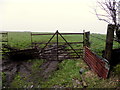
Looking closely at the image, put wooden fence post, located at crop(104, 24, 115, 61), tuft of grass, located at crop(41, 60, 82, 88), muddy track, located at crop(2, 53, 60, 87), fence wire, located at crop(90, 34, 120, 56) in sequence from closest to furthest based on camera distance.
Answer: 1. wooden fence post, located at crop(104, 24, 115, 61)
2. tuft of grass, located at crop(41, 60, 82, 88)
3. muddy track, located at crop(2, 53, 60, 87)
4. fence wire, located at crop(90, 34, 120, 56)

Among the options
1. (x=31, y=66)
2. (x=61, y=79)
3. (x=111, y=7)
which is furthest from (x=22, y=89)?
→ (x=111, y=7)

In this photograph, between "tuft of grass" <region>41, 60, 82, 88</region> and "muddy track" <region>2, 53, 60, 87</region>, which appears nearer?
"tuft of grass" <region>41, 60, 82, 88</region>

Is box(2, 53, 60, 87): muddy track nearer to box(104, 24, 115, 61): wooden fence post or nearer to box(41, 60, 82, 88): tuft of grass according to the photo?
box(41, 60, 82, 88): tuft of grass

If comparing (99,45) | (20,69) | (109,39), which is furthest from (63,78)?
(99,45)

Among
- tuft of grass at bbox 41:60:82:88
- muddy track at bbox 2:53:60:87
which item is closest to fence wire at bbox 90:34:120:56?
tuft of grass at bbox 41:60:82:88

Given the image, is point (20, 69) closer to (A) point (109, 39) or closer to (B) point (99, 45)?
(A) point (109, 39)

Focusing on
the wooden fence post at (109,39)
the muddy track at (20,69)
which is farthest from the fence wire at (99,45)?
the muddy track at (20,69)

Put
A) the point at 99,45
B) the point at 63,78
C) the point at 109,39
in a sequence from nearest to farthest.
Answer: the point at 109,39, the point at 63,78, the point at 99,45

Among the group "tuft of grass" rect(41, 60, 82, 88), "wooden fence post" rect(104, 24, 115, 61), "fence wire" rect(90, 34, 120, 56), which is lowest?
"tuft of grass" rect(41, 60, 82, 88)

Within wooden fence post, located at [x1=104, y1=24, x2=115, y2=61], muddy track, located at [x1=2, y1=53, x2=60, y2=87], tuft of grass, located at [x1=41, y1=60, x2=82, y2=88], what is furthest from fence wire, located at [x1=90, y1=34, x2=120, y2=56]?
muddy track, located at [x1=2, y1=53, x2=60, y2=87]

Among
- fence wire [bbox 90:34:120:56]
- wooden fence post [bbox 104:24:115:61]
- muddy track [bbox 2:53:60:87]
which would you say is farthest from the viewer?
fence wire [bbox 90:34:120:56]

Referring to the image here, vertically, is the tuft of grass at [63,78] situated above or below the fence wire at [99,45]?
below

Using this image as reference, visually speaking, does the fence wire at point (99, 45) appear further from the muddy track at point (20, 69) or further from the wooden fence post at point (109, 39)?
the muddy track at point (20, 69)

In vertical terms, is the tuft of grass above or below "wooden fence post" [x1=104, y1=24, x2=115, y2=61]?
Result: below
